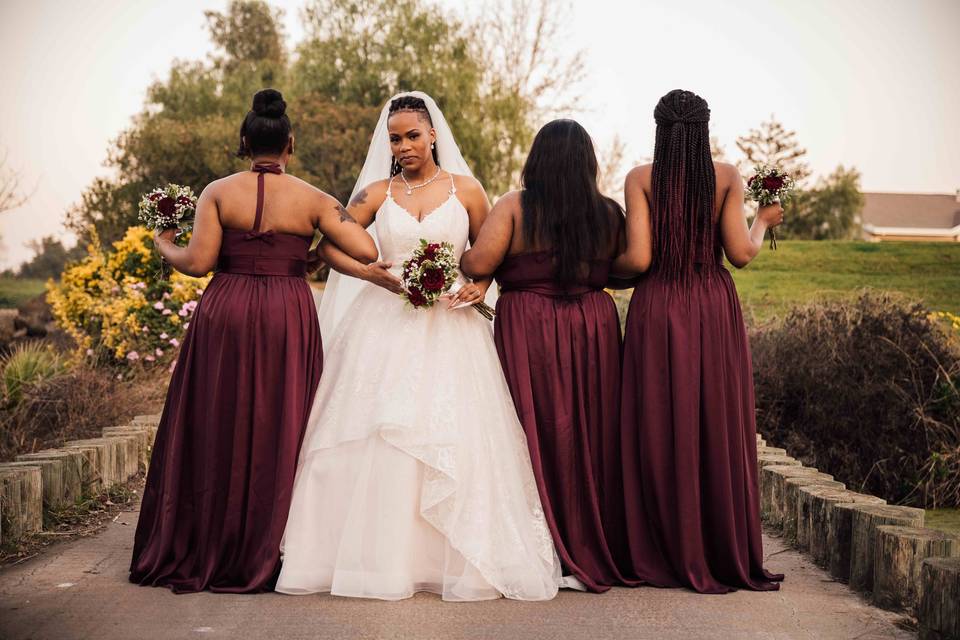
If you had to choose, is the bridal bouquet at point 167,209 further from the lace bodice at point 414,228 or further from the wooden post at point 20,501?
the wooden post at point 20,501

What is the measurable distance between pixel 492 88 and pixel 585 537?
3165cm

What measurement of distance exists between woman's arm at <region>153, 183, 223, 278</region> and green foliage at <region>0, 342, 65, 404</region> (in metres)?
5.57

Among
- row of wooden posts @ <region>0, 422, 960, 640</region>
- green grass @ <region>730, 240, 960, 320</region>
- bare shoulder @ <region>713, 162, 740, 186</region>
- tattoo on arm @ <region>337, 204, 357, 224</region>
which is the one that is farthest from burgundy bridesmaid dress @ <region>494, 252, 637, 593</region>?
green grass @ <region>730, 240, 960, 320</region>

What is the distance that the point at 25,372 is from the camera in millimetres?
10586

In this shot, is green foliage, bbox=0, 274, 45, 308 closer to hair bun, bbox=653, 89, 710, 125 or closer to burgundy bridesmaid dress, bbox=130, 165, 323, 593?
burgundy bridesmaid dress, bbox=130, 165, 323, 593

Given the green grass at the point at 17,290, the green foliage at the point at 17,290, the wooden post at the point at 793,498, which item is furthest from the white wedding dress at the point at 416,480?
the green grass at the point at 17,290

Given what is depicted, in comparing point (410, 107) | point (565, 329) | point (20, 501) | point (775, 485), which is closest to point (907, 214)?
point (775, 485)

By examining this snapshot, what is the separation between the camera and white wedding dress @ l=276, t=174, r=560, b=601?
196 inches

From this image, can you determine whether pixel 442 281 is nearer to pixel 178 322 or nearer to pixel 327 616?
pixel 327 616

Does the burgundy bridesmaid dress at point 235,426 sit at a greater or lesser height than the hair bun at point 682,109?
lesser

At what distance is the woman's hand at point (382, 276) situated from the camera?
17.9ft

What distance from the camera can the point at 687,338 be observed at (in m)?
5.38

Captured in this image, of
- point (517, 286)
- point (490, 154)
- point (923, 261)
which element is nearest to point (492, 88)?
point (490, 154)

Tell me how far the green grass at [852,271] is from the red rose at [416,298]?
10471 mm
